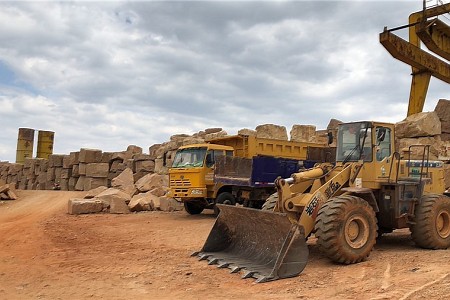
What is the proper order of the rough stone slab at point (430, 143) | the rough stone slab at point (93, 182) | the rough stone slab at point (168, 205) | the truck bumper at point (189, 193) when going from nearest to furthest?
the rough stone slab at point (430, 143) → the truck bumper at point (189, 193) → the rough stone slab at point (168, 205) → the rough stone slab at point (93, 182)

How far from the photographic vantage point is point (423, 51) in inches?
591

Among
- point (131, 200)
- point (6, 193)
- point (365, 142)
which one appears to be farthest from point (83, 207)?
point (365, 142)

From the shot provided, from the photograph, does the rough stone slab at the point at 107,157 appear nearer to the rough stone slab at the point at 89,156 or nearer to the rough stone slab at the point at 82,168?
the rough stone slab at the point at 89,156

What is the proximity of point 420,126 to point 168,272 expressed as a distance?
30.9 ft

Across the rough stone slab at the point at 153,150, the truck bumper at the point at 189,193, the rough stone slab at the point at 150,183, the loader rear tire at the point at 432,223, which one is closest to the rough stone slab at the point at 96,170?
the rough stone slab at the point at 153,150

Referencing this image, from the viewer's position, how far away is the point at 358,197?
771cm

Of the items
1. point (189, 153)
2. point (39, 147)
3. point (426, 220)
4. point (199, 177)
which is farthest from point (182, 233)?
point (39, 147)

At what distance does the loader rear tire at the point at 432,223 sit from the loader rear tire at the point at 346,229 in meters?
1.46

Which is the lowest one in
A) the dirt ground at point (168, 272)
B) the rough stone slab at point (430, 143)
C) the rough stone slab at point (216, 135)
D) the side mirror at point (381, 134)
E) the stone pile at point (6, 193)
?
the dirt ground at point (168, 272)

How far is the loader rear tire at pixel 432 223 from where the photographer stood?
8.38 meters

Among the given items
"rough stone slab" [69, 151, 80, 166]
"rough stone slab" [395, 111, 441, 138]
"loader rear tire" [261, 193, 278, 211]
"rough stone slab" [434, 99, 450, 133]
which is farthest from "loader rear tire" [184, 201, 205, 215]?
"rough stone slab" [69, 151, 80, 166]

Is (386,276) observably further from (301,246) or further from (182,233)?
(182,233)

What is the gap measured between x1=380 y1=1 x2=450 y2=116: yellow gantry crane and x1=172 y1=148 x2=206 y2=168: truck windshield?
7.05m

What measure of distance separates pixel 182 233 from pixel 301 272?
5.52m
